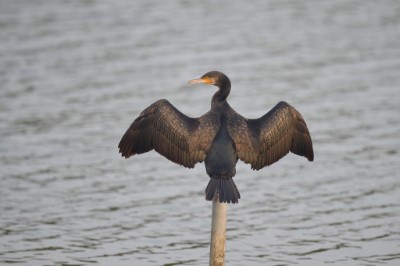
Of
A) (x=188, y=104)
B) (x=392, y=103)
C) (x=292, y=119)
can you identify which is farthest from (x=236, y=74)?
(x=292, y=119)

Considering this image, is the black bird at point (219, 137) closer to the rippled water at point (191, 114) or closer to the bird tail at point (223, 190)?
the bird tail at point (223, 190)

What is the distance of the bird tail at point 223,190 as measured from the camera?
10045mm

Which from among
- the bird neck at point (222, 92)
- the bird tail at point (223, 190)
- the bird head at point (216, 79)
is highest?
the bird head at point (216, 79)

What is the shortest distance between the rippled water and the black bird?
189 cm

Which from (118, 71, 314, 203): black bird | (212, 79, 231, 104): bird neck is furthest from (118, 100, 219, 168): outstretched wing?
(212, 79, 231, 104): bird neck

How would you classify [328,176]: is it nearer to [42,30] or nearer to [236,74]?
[236,74]

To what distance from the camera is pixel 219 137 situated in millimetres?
10430

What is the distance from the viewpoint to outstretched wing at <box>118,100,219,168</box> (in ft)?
Result: 34.6

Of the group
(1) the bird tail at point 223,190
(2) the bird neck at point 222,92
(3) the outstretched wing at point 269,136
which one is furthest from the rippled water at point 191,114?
(2) the bird neck at point 222,92

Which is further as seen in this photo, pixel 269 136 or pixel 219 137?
pixel 269 136

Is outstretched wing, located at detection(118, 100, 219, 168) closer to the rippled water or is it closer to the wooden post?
the wooden post

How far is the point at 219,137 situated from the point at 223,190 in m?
0.57

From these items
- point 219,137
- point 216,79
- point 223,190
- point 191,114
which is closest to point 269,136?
point 219,137

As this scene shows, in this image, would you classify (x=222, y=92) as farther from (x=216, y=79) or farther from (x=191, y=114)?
(x=191, y=114)
